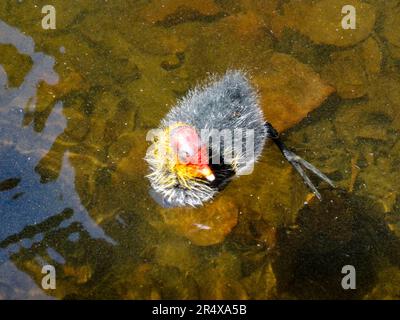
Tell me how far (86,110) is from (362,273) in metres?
2.46

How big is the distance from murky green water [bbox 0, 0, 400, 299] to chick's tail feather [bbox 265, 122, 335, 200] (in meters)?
0.06

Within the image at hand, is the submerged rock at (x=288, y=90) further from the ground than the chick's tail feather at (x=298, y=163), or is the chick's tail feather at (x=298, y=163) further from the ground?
the submerged rock at (x=288, y=90)

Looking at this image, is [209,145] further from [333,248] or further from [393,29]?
[393,29]

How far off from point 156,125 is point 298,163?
1161 mm

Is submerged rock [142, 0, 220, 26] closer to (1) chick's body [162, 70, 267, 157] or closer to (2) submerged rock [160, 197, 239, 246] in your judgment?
(1) chick's body [162, 70, 267, 157]

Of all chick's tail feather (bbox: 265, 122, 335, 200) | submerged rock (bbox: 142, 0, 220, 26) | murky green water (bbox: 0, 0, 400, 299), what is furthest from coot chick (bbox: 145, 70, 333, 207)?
submerged rock (bbox: 142, 0, 220, 26)

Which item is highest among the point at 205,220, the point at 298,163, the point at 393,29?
the point at 393,29

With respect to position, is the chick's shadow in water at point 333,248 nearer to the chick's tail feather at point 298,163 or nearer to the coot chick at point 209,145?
the chick's tail feather at point 298,163

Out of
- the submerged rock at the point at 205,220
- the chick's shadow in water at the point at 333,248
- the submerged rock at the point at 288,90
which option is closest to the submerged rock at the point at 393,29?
the submerged rock at the point at 288,90

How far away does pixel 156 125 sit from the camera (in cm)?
350

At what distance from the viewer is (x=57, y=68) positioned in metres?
3.63

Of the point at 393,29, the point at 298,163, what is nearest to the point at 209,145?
the point at 298,163

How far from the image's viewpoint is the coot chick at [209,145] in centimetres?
293
